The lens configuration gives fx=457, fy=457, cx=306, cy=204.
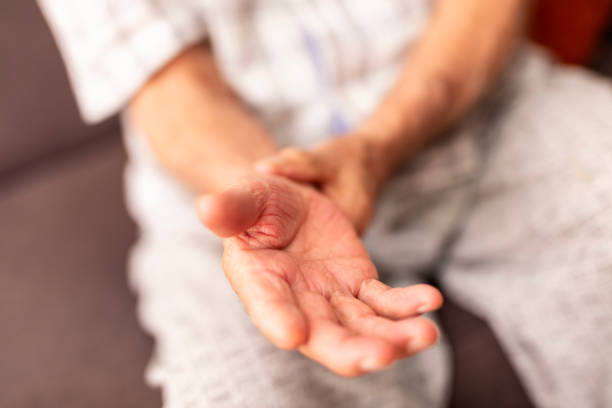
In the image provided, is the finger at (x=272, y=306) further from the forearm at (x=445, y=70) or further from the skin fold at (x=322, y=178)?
the forearm at (x=445, y=70)

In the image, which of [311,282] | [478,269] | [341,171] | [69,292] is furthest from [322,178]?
[69,292]

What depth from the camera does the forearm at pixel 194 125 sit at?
1.66ft

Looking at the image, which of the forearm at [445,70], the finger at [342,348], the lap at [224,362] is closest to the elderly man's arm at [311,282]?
the finger at [342,348]

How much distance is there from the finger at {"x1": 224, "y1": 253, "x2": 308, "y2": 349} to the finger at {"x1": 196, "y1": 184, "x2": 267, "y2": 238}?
0.09ft

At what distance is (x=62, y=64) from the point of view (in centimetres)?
77

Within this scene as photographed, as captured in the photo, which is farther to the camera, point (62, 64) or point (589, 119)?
point (62, 64)

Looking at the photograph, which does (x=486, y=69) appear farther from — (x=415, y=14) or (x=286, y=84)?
(x=286, y=84)

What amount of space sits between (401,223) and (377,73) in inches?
8.7

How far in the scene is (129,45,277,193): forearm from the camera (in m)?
0.51

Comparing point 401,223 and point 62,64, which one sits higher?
point 62,64

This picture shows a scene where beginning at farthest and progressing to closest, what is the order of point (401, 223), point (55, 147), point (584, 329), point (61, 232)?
point (55, 147)
point (61, 232)
point (401, 223)
point (584, 329)

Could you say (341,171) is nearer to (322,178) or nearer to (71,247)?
(322,178)

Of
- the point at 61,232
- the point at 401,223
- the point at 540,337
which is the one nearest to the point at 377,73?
the point at 401,223

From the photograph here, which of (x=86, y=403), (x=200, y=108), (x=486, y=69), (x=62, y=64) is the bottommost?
(x=86, y=403)
